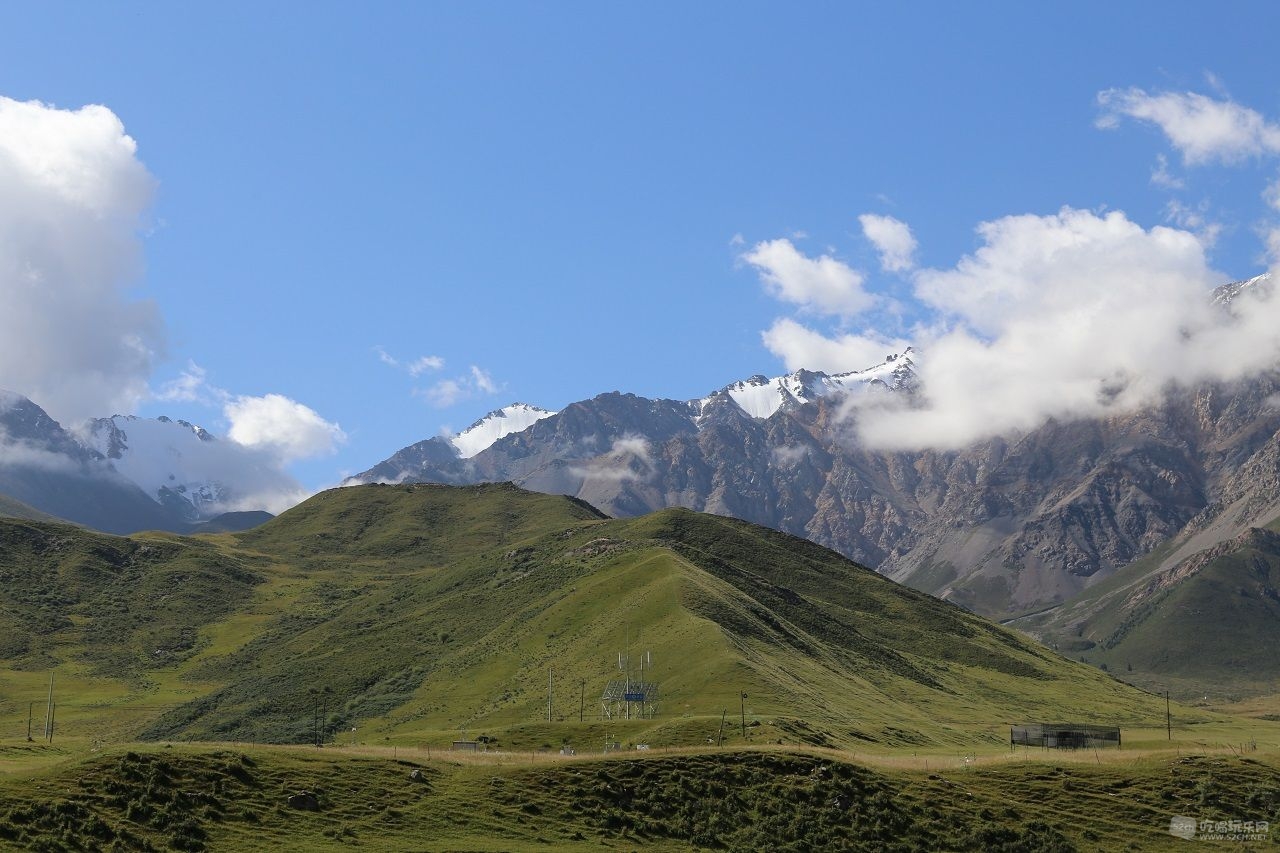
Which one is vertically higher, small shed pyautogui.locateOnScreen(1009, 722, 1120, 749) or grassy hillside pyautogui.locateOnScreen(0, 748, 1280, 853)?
small shed pyautogui.locateOnScreen(1009, 722, 1120, 749)

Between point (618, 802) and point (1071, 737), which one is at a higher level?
point (1071, 737)

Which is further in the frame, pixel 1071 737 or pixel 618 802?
pixel 1071 737

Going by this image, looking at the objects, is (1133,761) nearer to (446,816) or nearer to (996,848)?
(996,848)

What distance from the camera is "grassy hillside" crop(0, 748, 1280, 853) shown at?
80.2m

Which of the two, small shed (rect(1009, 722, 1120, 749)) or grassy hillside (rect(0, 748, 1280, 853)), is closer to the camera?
grassy hillside (rect(0, 748, 1280, 853))

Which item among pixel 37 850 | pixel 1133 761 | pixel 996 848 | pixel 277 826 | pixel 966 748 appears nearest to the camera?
pixel 37 850

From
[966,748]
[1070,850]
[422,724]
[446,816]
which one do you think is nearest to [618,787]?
[446,816]

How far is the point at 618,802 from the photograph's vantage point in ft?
299

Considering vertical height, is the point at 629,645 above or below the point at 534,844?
above

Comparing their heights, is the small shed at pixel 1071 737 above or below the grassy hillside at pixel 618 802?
above

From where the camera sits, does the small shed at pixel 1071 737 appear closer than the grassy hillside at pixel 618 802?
No

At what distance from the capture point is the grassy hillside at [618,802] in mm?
80250

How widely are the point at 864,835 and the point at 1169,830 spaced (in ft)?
70.8

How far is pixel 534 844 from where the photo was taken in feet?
274
